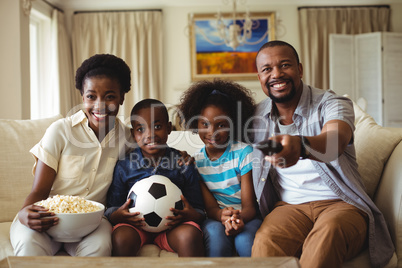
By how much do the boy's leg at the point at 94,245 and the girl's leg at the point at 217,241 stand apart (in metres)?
0.39

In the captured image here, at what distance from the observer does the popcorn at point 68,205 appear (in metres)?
1.37

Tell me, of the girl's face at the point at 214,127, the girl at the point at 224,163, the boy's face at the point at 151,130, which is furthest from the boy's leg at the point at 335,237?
the boy's face at the point at 151,130

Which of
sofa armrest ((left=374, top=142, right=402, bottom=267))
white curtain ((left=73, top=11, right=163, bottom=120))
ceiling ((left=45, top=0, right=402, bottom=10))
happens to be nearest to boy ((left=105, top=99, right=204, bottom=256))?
sofa armrest ((left=374, top=142, right=402, bottom=267))

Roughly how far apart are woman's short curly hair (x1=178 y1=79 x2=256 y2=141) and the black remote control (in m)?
0.72

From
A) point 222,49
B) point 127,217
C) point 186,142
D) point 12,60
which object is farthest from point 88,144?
point 222,49

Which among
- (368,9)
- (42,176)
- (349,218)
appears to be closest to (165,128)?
(42,176)

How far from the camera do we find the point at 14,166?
6.30 feet

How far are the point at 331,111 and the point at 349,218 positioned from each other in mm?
438

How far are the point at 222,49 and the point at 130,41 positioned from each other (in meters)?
1.46

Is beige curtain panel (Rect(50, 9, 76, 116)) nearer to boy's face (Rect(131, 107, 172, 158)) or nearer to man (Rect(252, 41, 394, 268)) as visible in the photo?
boy's face (Rect(131, 107, 172, 158))

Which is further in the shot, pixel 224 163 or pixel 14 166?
pixel 14 166

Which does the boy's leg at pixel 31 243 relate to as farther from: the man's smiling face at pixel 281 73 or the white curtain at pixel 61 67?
the white curtain at pixel 61 67

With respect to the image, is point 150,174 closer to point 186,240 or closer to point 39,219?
point 186,240

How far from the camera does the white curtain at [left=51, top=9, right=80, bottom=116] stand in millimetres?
5391
